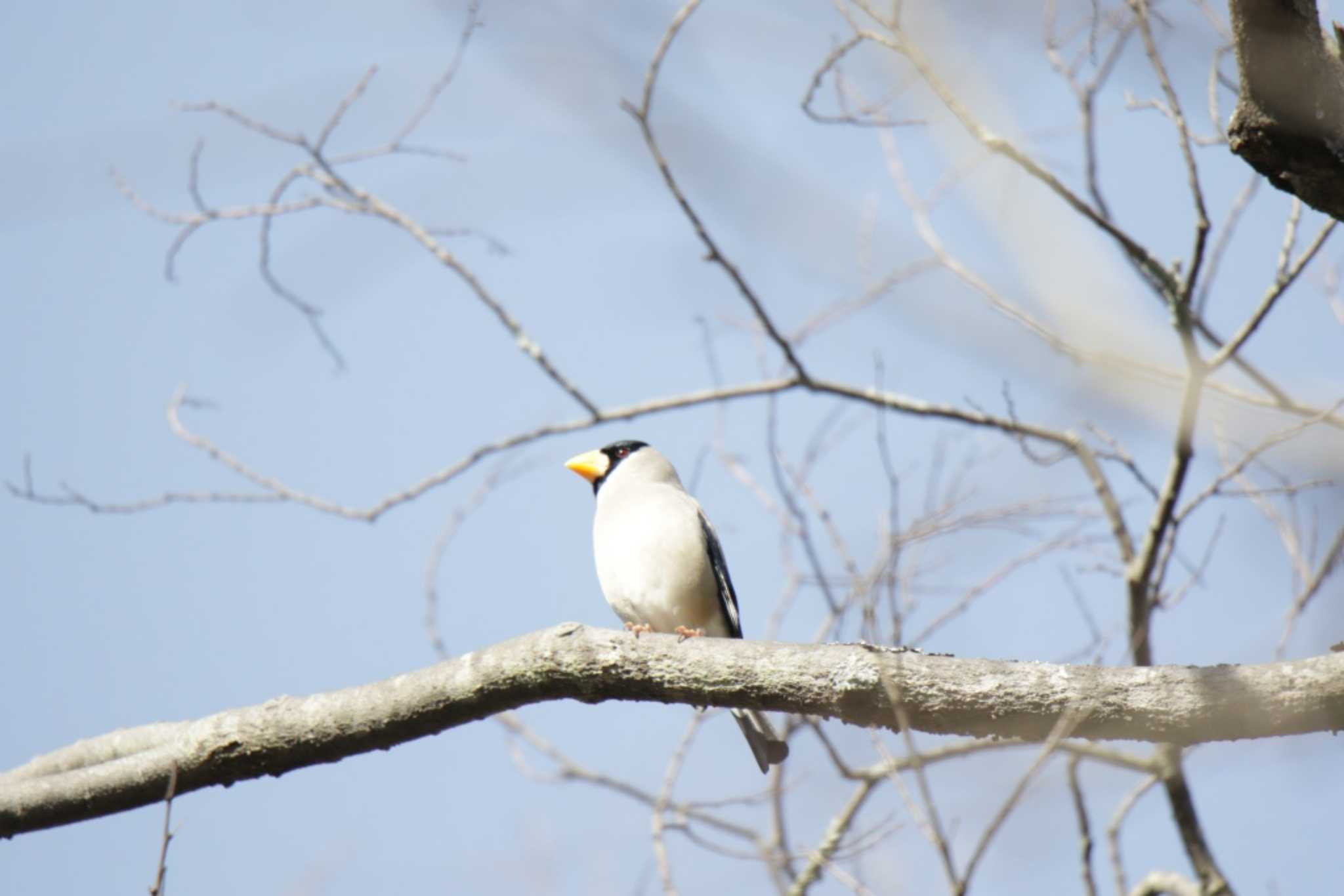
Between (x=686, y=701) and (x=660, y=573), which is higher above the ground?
(x=660, y=573)

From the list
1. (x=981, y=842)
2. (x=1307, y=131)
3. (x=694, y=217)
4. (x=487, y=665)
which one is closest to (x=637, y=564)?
(x=694, y=217)

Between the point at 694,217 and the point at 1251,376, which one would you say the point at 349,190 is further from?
the point at 1251,376

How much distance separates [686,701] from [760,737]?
1691 mm

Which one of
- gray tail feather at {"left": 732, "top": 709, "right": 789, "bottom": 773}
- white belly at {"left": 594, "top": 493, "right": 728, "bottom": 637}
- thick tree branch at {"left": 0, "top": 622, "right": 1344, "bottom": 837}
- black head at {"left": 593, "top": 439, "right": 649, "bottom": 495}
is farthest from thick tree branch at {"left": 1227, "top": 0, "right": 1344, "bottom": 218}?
black head at {"left": 593, "top": 439, "right": 649, "bottom": 495}

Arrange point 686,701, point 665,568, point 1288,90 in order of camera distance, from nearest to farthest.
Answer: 1. point 1288,90
2. point 686,701
3. point 665,568

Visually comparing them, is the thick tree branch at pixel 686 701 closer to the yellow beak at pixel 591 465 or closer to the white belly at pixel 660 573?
the white belly at pixel 660 573

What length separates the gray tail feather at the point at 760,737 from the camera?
480cm

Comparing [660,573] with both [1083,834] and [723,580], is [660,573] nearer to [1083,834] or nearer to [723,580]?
[723,580]

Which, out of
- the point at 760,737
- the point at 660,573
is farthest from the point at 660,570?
the point at 760,737

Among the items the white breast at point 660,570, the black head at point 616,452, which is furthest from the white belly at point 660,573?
the black head at point 616,452

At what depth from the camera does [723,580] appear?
18.2 feet

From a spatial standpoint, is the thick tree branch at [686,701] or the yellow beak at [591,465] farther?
the yellow beak at [591,465]

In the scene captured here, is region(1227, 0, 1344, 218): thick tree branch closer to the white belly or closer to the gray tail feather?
the gray tail feather

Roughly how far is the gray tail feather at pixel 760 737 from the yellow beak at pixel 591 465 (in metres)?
2.58
